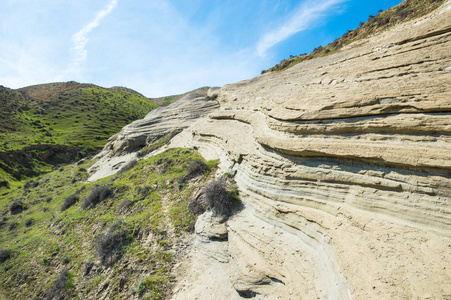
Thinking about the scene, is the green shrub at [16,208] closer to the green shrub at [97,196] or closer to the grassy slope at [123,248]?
the grassy slope at [123,248]

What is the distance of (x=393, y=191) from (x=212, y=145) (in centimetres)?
1346

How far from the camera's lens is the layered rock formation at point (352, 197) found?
488cm

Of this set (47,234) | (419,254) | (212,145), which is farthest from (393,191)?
(47,234)

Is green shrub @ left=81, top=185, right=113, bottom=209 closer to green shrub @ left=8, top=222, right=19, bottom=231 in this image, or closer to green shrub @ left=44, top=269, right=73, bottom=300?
green shrub @ left=44, top=269, right=73, bottom=300

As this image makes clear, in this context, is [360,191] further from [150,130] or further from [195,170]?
[150,130]

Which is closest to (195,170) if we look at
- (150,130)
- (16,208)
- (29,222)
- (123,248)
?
(123,248)

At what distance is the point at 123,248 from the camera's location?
10.7m

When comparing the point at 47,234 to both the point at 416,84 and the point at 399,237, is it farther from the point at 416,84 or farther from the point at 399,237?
the point at 416,84

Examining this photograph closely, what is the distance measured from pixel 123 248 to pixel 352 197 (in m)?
10.9

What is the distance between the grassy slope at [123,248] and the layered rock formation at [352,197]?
1.72 metres

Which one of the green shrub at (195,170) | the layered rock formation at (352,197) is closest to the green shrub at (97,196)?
the green shrub at (195,170)

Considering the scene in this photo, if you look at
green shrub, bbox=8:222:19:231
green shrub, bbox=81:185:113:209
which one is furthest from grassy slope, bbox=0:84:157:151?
green shrub, bbox=81:185:113:209

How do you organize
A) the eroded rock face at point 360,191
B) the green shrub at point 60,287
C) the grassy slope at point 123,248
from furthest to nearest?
the green shrub at point 60,287, the grassy slope at point 123,248, the eroded rock face at point 360,191

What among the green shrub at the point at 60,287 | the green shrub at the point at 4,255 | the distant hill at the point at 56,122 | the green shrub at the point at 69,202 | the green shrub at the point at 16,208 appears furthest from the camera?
the distant hill at the point at 56,122
